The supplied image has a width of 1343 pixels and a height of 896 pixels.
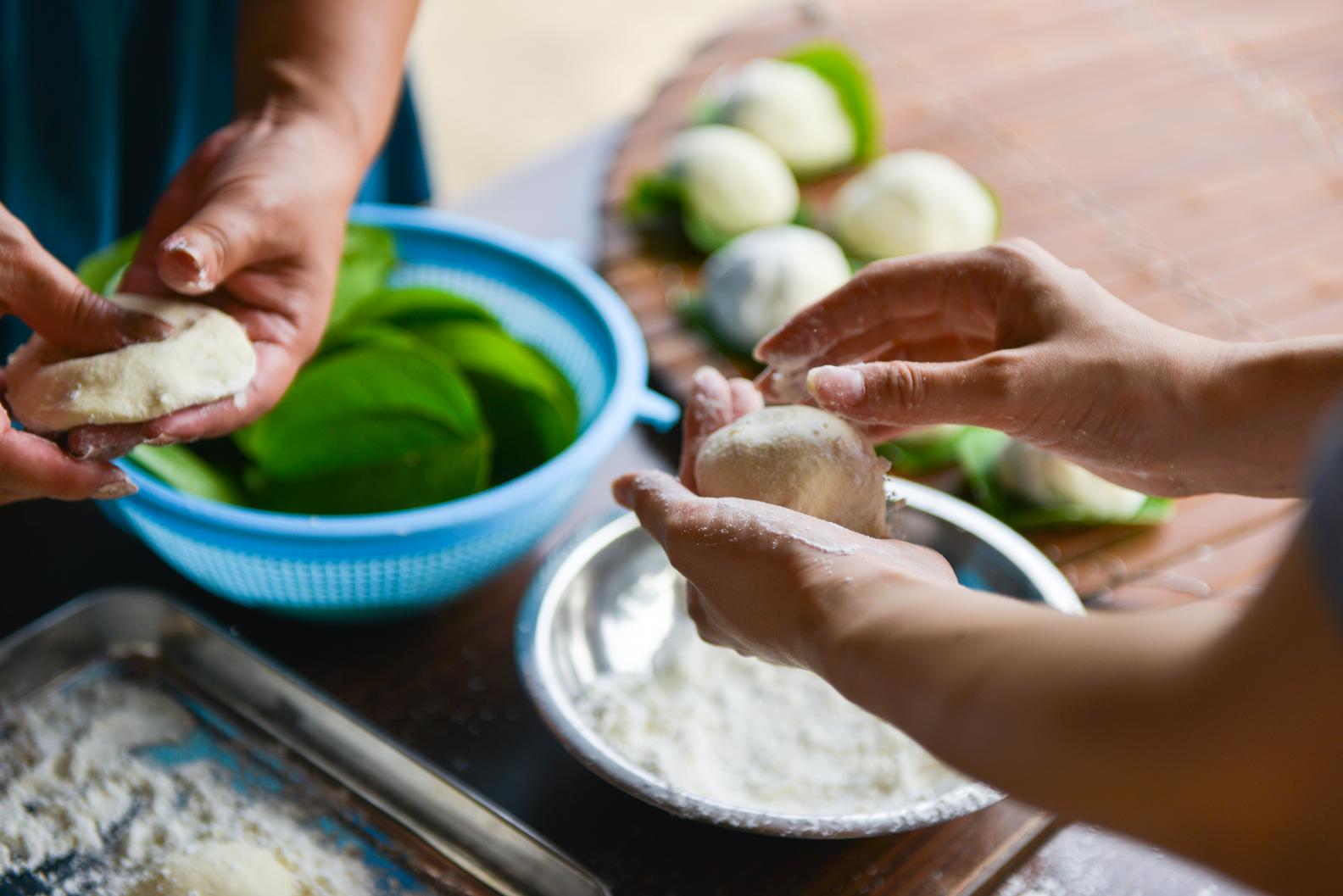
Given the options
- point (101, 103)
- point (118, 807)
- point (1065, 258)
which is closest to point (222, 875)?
point (118, 807)

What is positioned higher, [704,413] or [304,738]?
[704,413]

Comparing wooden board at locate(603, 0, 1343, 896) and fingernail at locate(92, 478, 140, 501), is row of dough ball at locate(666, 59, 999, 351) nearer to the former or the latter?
wooden board at locate(603, 0, 1343, 896)

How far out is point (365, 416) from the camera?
3.41 ft

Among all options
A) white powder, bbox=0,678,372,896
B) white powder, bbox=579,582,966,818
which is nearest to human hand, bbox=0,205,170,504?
white powder, bbox=0,678,372,896

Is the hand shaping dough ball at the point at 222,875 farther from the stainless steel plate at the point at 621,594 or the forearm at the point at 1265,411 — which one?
the forearm at the point at 1265,411

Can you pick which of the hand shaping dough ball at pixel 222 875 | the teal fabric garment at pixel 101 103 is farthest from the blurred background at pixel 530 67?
the hand shaping dough ball at pixel 222 875

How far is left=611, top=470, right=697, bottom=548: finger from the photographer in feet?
2.44

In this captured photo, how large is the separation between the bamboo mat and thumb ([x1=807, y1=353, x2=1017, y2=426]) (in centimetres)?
43

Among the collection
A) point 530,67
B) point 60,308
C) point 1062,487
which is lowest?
point 530,67

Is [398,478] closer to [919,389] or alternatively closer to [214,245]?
[214,245]

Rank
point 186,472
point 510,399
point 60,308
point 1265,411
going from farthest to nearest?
1. point 510,399
2. point 186,472
3. point 60,308
4. point 1265,411

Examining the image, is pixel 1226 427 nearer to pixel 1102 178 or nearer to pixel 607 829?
pixel 607 829

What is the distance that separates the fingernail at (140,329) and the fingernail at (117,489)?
129 millimetres

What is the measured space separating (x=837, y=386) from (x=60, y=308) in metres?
0.60
